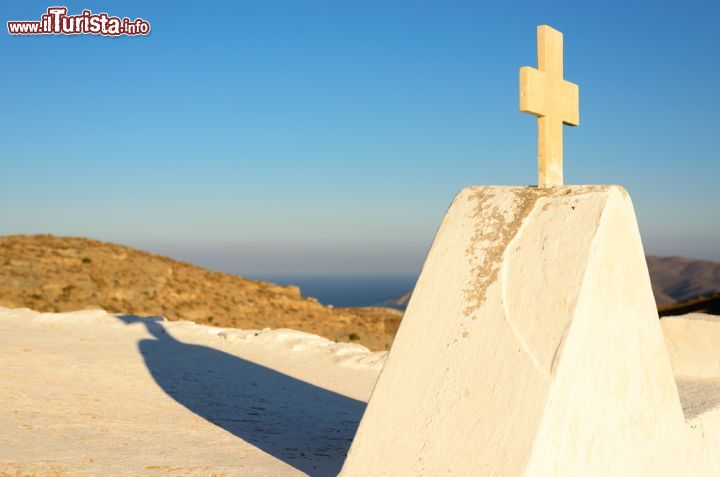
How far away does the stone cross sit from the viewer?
4.16 meters

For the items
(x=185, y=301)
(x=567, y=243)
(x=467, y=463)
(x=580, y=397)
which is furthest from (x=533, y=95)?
(x=185, y=301)

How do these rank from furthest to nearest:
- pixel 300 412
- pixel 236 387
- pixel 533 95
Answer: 1. pixel 236 387
2. pixel 300 412
3. pixel 533 95

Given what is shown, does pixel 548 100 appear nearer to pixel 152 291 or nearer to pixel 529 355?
pixel 529 355

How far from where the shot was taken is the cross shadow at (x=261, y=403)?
5.65 m

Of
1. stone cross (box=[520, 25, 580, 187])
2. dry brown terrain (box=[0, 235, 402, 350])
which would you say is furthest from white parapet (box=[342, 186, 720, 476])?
dry brown terrain (box=[0, 235, 402, 350])

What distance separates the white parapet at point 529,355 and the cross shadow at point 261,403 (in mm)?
1394

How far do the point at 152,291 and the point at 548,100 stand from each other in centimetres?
1540

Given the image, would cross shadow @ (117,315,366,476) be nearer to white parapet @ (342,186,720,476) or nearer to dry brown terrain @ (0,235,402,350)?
white parapet @ (342,186,720,476)

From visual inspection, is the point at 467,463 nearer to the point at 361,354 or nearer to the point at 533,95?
the point at 533,95

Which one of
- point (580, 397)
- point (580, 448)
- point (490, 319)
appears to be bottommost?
point (580, 448)

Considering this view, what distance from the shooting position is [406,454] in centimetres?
355

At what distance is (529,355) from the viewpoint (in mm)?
3510

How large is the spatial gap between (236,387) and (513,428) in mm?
5497

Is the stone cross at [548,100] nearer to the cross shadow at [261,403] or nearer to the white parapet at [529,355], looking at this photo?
the white parapet at [529,355]
